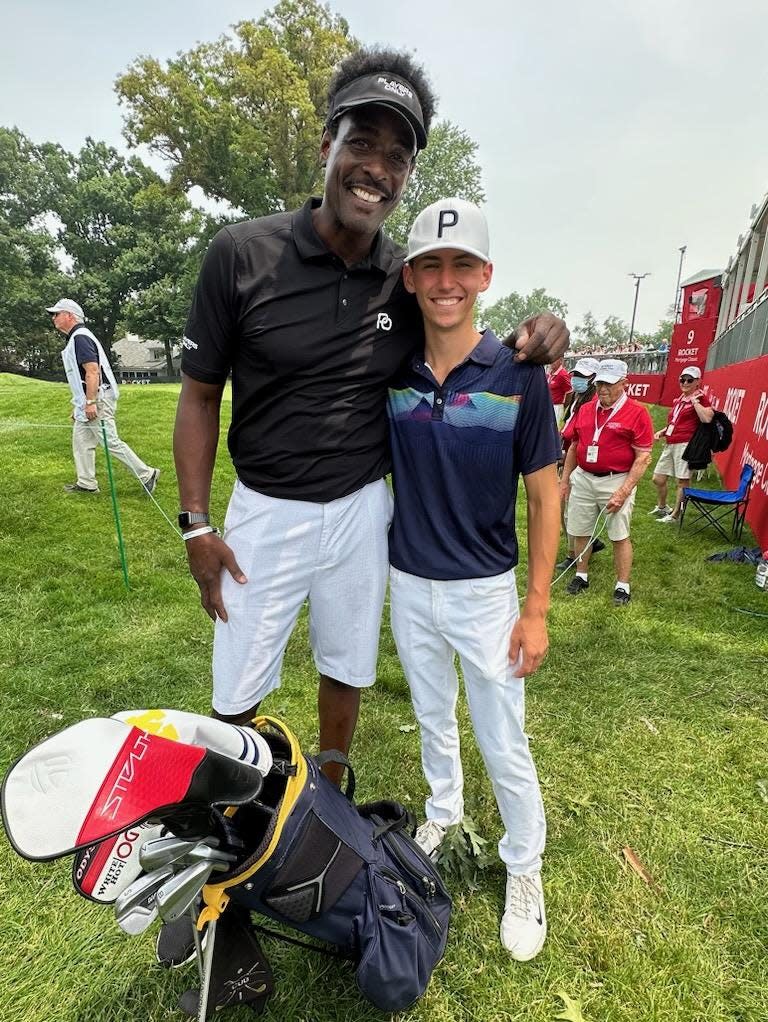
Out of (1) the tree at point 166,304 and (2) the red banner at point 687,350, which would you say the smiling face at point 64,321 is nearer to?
(2) the red banner at point 687,350

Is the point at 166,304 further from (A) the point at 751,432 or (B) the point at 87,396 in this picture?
(A) the point at 751,432

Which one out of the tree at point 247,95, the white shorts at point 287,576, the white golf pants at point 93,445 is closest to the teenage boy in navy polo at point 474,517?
the white shorts at point 287,576

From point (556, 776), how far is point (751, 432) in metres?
6.99

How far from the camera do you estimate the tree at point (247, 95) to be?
2578cm

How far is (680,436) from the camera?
800 centimetres

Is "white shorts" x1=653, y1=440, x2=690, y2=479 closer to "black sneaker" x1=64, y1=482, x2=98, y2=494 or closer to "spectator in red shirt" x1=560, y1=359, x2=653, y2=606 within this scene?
"spectator in red shirt" x1=560, y1=359, x2=653, y2=606

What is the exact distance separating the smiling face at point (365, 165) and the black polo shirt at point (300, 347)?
13cm

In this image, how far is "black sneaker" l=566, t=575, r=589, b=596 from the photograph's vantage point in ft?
18.1

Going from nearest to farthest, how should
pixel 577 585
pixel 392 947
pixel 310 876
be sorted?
pixel 310 876, pixel 392 947, pixel 577 585

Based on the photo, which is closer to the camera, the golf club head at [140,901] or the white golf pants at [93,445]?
the golf club head at [140,901]

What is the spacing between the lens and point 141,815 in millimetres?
981

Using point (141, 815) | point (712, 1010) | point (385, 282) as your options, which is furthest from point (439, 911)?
point (385, 282)

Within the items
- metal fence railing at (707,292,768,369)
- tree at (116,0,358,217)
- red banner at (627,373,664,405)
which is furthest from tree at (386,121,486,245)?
metal fence railing at (707,292,768,369)

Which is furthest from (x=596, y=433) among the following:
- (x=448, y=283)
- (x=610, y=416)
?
(x=448, y=283)
